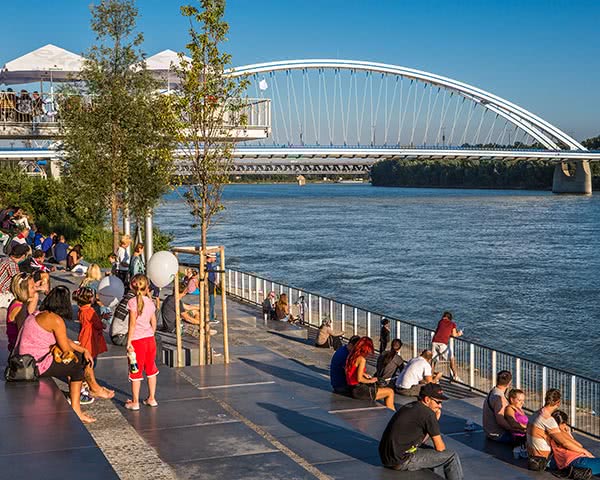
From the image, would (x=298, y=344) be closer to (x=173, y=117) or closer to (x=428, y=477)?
(x=173, y=117)

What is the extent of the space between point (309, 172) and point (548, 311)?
66.3m

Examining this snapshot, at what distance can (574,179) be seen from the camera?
346 feet

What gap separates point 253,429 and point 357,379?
201 centimetres

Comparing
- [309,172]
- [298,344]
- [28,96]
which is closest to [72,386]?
[298,344]

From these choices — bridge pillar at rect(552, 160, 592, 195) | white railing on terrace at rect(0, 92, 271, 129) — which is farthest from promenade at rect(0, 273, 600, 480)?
bridge pillar at rect(552, 160, 592, 195)

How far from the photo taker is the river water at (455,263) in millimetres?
23984

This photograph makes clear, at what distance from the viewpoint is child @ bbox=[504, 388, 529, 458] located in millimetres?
8078


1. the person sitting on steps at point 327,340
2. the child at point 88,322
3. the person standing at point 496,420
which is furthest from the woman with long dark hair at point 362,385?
the person sitting on steps at point 327,340

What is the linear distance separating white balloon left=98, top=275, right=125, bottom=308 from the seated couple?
3.91m

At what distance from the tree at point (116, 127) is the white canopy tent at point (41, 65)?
62.0 feet

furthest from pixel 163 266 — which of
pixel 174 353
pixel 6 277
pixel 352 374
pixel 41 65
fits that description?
pixel 41 65

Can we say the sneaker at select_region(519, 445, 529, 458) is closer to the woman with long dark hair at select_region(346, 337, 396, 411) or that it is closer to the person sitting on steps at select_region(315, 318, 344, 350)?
the woman with long dark hair at select_region(346, 337, 396, 411)

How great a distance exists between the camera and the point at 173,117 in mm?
11117

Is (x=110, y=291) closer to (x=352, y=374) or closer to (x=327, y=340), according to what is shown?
(x=327, y=340)
